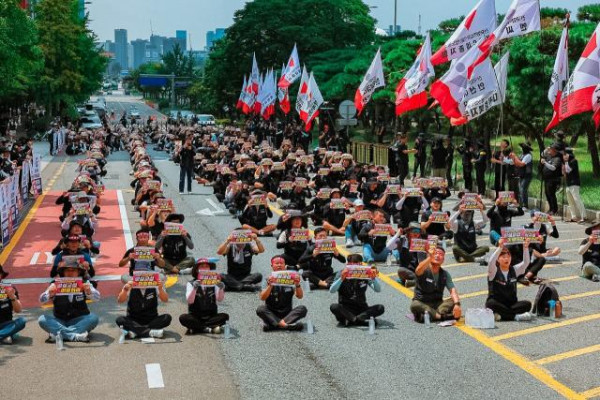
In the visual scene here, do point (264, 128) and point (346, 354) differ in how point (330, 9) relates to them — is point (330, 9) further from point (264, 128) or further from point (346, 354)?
point (346, 354)

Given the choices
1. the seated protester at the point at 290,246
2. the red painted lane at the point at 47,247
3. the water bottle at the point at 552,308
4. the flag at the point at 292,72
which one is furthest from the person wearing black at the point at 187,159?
the water bottle at the point at 552,308

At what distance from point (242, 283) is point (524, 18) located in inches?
530

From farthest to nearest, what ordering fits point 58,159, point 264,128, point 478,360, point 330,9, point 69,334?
point 330,9, point 264,128, point 58,159, point 69,334, point 478,360

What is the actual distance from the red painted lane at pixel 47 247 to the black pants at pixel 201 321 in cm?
389

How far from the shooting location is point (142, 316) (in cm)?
1612

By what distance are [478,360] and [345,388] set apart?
2.38m

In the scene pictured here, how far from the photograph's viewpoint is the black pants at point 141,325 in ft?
52.3

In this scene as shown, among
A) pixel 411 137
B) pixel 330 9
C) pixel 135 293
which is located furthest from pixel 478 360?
pixel 330 9

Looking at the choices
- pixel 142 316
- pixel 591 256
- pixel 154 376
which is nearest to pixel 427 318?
pixel 142 316

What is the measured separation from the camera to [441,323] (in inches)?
658

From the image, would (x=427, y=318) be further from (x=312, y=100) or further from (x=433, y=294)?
(x=312, y=100)

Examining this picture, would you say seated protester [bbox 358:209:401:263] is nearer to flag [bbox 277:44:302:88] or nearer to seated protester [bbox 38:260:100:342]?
seated protester [bbox 38:260:100:342]

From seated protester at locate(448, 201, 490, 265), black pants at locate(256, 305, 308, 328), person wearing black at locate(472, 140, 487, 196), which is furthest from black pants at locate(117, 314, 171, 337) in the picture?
person wearing black at locate(472, 140, 487, 196)

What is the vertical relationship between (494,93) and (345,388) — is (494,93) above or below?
above
